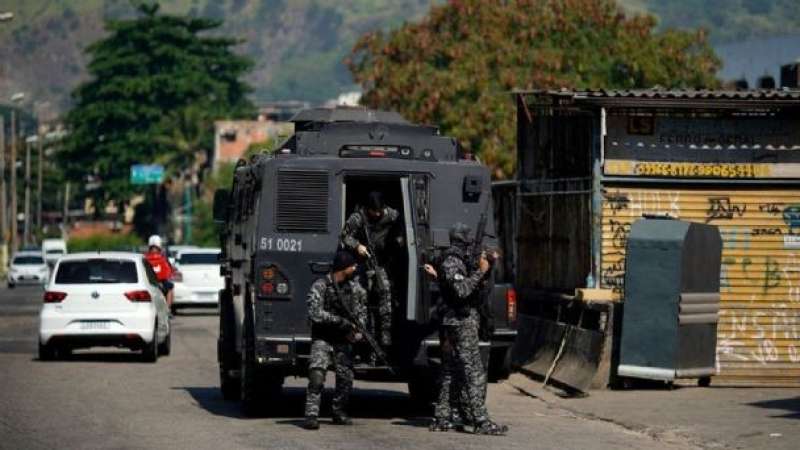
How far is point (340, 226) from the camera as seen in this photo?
18.4 m

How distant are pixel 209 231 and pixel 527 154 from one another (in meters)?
86.2

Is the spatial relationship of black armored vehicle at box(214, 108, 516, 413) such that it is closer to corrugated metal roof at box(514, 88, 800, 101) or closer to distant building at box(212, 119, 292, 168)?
corrugated metal roof at box(514, 88, 800, 101)

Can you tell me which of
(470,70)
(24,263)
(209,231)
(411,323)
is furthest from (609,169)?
(209,231)

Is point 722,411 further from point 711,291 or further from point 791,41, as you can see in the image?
point 791,41

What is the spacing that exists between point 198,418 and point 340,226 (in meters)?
2.43

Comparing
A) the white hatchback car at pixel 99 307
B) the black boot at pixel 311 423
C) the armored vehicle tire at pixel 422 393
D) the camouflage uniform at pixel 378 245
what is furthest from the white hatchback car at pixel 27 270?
the black boot at pixel 311 423

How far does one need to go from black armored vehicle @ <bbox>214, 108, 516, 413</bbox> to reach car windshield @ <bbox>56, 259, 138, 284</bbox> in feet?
26.5

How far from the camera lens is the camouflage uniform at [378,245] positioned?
1792 centimetres

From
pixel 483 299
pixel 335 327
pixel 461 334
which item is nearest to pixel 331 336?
pixel 335 327

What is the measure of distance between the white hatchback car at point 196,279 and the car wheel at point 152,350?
16519 millimetres

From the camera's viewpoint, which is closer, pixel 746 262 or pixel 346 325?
pixel 346 325

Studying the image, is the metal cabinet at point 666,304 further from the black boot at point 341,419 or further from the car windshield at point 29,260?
the car windshield at point 29,260

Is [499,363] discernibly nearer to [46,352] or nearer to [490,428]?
[490,428]

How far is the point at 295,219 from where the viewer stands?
59.9 ft
